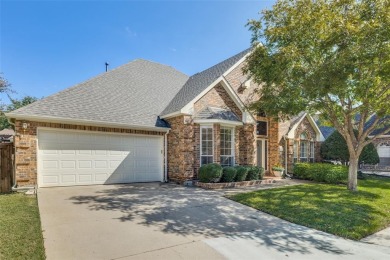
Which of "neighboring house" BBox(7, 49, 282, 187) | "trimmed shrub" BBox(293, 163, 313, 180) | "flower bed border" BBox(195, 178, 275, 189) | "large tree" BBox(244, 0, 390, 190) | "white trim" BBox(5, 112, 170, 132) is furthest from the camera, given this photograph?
"trimmed shrub" BBox(293, 163, 313, 180)

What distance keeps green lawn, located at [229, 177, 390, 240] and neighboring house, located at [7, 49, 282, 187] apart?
3986 millimetres

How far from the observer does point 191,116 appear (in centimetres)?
1204

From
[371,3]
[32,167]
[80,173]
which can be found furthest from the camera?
[80,173]

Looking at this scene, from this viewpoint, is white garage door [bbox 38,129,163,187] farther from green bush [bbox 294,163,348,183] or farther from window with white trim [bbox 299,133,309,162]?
window with white trim [bbox 299,133,309,162]

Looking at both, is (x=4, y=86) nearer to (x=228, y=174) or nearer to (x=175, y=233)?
(x=228, y=174)

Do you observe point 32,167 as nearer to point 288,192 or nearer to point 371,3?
point 288,192

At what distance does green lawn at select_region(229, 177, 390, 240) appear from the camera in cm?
642

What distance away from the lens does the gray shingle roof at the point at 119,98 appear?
34.9 feet

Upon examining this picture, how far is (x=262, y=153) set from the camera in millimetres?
16266

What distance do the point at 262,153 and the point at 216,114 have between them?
18.8 ft

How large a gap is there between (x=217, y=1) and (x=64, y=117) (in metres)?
9.10

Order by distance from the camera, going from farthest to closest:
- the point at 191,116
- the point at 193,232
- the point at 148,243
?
the point at 191,116 → the point at 193,232 → the point at 148,243

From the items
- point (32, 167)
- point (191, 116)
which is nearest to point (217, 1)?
point (191, 116)

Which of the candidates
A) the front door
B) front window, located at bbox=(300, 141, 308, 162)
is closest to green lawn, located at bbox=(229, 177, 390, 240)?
the front door
